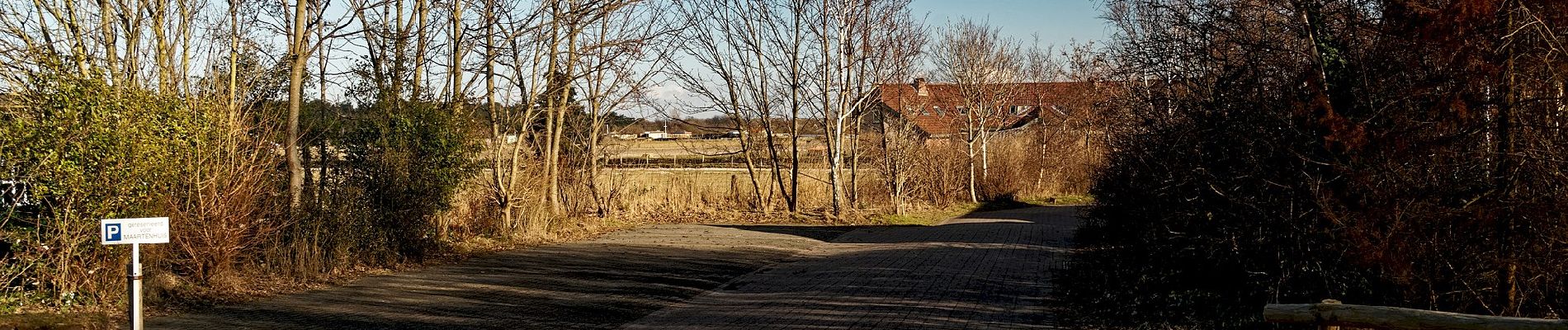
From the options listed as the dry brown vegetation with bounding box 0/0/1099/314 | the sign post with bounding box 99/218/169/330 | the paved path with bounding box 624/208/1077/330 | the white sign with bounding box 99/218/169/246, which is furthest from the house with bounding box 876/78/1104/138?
the sign post with bounding box 99/218/169/330

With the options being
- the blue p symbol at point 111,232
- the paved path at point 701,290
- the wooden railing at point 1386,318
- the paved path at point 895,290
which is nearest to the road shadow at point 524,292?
the paved path at point 701,290

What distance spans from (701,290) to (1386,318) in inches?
333

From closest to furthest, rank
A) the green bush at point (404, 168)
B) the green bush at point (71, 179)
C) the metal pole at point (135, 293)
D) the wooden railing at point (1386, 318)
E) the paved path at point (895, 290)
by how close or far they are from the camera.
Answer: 1. the wooden railing at point (1386, 318)
2. the metal pole at point (135, 293)
3. the paved path at point (895, 290)
4. the green bush at point (71, 179)
5. the green bush at point (404, 168)

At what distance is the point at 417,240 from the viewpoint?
53.3 ft

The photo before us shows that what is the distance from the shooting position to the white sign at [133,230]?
7.97 meters

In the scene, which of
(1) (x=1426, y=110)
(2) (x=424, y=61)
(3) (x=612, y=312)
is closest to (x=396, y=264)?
(2) (x=424, y=61)

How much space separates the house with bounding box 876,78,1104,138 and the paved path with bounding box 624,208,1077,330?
12.0 meters

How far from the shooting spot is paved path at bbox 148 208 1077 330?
34.3ft

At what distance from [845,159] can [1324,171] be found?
947 inches

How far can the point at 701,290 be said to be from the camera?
13320mm

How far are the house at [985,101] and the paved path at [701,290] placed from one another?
12176 millimetres

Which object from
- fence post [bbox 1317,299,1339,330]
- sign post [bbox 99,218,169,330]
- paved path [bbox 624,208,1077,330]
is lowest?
paved path [bbox 624,208,1077,330]

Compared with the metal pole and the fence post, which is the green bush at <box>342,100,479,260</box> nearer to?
the metal pole

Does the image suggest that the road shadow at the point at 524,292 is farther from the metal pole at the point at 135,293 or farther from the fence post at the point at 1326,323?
the fence post at the point at 1326,323
